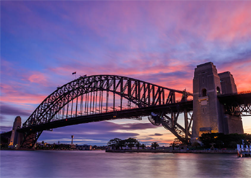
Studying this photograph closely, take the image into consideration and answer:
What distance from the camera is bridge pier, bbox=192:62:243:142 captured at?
5374cm

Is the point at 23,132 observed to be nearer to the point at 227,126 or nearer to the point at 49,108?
the point at 49,108

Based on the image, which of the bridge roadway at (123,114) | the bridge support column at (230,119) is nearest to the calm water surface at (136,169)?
the bridge support column at (230,119)

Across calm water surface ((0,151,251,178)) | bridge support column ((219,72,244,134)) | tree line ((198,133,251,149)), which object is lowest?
calm water surface ((0,151,251,178))

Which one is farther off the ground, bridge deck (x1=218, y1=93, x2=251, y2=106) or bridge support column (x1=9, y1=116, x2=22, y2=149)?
bridge deck (x1=218, y1=93, x2=251, y2=106)

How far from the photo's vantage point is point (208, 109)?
55219 mm

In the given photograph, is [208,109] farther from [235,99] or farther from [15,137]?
[15,137]

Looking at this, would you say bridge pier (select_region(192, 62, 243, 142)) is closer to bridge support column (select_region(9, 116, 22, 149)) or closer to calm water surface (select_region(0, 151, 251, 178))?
calm water surface (select_region(0, 151, 251, 178))

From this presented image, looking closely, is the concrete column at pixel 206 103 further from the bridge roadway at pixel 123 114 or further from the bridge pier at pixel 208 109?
the bridge roadway at pixel 123 114

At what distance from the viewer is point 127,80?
81688 mm

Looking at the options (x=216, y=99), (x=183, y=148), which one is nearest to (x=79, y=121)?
(x=183, y=148)

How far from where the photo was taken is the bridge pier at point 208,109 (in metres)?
53.7

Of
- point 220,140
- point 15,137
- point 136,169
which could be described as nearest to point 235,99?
point 220,140

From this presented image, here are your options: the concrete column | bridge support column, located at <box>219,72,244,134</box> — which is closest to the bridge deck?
the concrete column

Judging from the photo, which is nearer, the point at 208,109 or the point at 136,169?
the point at 136,169
